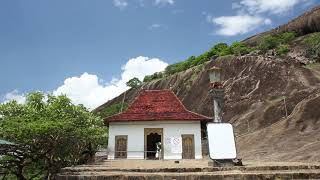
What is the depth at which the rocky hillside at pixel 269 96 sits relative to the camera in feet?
71.0

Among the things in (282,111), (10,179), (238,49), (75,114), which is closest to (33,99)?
(75,114)

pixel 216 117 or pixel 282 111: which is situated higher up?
pixel 282 111

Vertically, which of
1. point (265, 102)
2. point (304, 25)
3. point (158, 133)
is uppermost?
point (304, 25)

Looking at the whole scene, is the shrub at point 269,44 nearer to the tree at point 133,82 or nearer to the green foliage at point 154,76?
the green foliage at point 154,76

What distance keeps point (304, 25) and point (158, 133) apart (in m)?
38.4

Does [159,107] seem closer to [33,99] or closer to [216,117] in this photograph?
[33,99]

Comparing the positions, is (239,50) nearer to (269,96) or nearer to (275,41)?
(275,41)

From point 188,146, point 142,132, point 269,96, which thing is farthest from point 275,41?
point 142,132

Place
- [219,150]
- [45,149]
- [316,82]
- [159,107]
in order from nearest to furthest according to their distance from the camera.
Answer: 1. [219,150]
2. [45,149]
3. [159,107]
4. [316,82]

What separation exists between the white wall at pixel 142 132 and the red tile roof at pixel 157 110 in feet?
1.07

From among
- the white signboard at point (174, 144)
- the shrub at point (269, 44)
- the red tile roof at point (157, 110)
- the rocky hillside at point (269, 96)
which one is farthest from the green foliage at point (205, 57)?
the white signboard at point (174, 144)

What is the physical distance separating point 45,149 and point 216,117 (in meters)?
7.16

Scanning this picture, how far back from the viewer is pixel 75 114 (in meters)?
20.7

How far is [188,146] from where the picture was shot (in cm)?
2045
